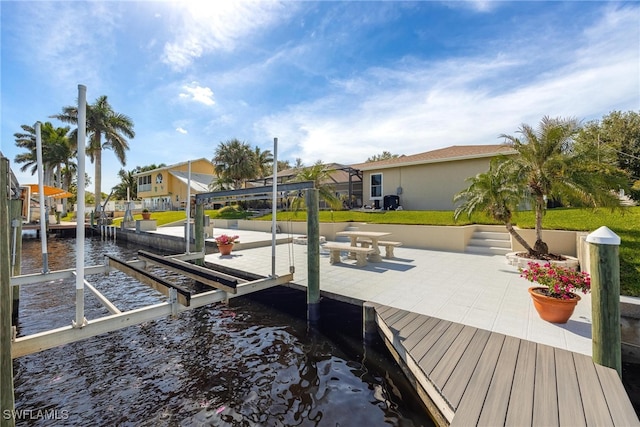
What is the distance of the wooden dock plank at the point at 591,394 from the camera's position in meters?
2.19

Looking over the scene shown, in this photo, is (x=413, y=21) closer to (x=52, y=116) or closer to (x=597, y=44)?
(x=597, y=44)

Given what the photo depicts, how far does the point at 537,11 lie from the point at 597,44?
1899mm

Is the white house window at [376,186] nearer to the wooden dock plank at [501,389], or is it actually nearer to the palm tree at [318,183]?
the palm tree at [318,183]

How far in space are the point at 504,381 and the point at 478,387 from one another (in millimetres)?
305

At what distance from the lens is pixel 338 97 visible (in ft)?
40.7

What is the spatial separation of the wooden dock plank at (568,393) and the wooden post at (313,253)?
3.73 metres

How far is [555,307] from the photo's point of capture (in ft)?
13.1

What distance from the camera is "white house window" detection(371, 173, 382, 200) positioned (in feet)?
59.8

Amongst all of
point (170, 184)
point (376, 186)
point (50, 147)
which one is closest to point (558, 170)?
point (376, 186)

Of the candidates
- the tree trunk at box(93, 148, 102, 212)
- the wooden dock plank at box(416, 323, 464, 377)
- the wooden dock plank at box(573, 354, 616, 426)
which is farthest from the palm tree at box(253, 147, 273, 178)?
the wooden dock plank at box(573, 354, 616, 426)

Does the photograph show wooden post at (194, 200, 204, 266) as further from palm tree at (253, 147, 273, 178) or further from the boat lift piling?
palm tree at (253, 147, 273, 178)

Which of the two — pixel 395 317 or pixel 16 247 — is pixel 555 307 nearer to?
pixel 395 317

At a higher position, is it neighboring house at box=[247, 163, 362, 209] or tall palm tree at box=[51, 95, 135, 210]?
tall palm tree at box=[51, 95, 135, 210]

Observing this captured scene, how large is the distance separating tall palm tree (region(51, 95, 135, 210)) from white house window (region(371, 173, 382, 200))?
2627 cm
